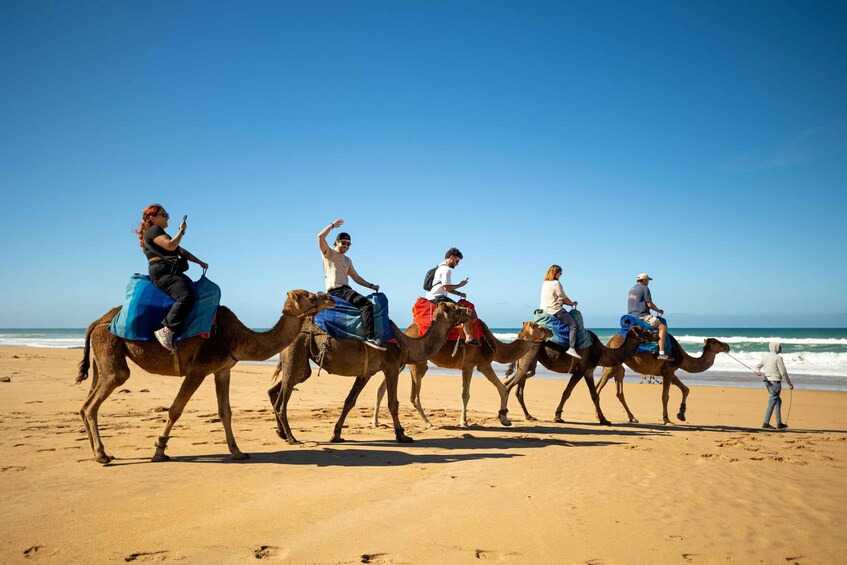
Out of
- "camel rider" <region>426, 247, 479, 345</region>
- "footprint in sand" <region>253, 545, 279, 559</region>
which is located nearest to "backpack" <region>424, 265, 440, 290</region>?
"camel rider" <region>426, 247, 479, 345</region>

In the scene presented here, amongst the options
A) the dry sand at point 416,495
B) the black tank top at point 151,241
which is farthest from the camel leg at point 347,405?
the black tank top at point 151,241

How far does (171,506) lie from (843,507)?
7253 mm

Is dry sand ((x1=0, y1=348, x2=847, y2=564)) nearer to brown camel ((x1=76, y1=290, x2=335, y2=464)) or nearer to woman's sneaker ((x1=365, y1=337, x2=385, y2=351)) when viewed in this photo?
brown camel ((x1=76, y1=290, x2=335, y2=464))

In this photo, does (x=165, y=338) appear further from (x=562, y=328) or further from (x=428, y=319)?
(x=562, y=328)

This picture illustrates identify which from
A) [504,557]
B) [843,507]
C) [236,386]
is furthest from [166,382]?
[843,507]

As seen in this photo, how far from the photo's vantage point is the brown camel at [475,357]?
11891 millimetres

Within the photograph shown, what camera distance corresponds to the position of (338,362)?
30.3 feet

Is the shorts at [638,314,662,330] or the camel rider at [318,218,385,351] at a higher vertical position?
the camel rider at [318,218,385,351]

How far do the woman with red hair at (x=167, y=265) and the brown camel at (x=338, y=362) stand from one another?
7.10ft

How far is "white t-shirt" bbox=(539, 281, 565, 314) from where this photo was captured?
12766 mm

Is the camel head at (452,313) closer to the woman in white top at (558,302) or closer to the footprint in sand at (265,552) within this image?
the woman in white top at (558,302)

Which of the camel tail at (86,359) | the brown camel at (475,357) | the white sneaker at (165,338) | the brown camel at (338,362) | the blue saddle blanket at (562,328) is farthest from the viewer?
the blue saddle blanket at (562,328)

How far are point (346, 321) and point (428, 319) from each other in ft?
7.39

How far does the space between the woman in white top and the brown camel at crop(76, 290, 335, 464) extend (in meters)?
6.53
